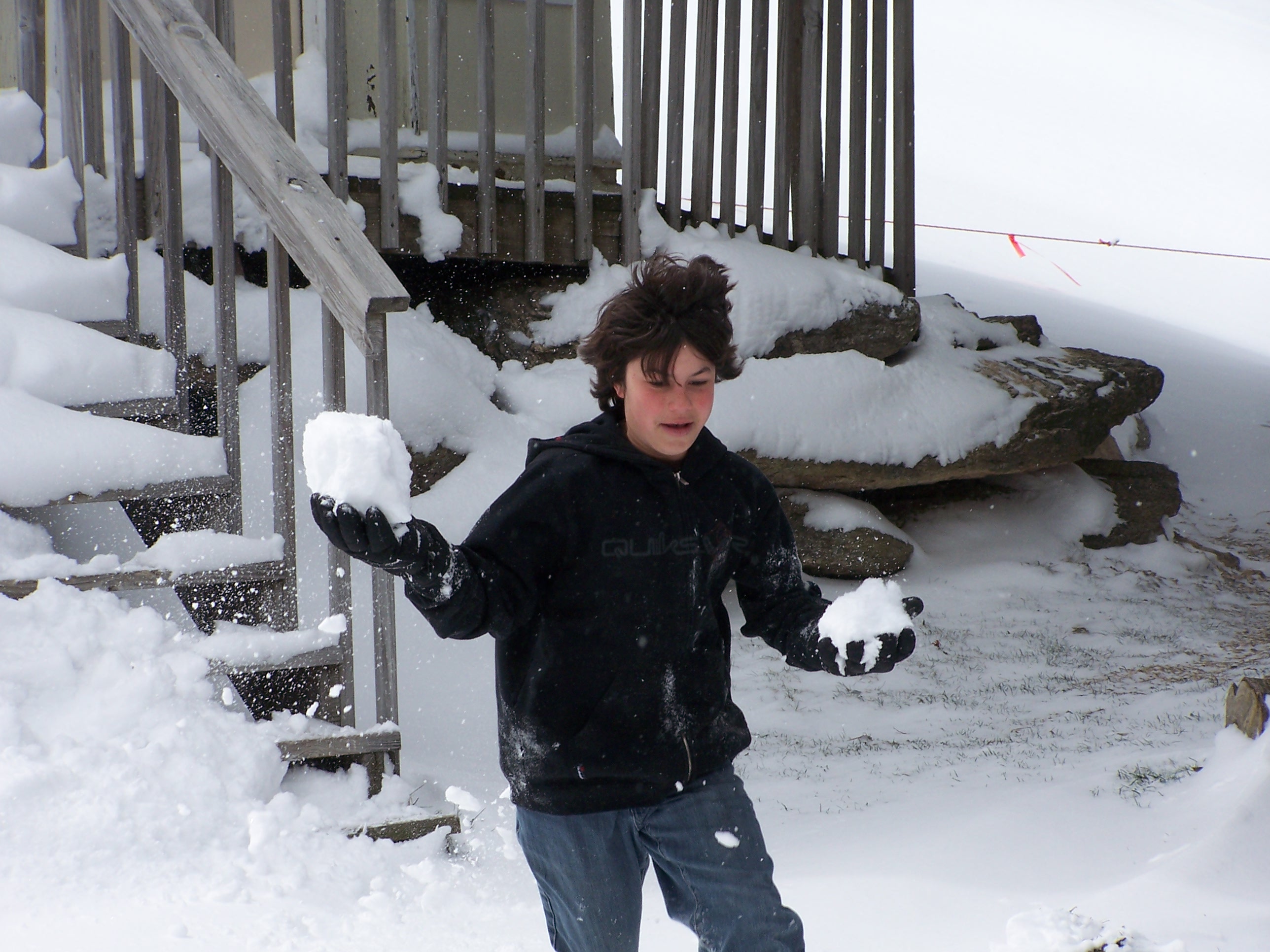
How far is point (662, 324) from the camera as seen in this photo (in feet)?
6.41

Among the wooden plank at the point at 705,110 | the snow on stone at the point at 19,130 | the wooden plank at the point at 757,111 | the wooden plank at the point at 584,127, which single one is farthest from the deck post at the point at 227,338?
the wooden plank at the point at 757,111

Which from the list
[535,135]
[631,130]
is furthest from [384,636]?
[631,130]

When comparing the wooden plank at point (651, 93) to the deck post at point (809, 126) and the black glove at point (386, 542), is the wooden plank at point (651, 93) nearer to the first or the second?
the deck post at point (809, 126)

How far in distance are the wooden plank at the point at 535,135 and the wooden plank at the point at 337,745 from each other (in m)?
2.68

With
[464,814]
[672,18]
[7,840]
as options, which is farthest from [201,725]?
[672,18]

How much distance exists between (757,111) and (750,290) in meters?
0.90

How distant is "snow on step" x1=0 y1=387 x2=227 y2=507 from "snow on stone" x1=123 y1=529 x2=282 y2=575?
0.19 m

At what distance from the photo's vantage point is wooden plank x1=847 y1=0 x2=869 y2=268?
5629 millimetres

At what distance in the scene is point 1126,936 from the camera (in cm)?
218

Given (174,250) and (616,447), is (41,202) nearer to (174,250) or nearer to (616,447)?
(174,250)

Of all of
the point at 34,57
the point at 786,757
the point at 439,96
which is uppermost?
the point at 34,57

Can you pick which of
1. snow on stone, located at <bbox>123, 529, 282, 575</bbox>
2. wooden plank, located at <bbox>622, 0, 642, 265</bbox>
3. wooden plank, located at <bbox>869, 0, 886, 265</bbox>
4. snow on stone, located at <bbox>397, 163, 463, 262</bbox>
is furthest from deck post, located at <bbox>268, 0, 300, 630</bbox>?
wooden plank, located at <bbox>869, 0, 886, 265</bbox>

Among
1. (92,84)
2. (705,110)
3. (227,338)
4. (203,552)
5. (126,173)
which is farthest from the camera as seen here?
(705,110)

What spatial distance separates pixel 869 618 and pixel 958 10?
2966 cm
